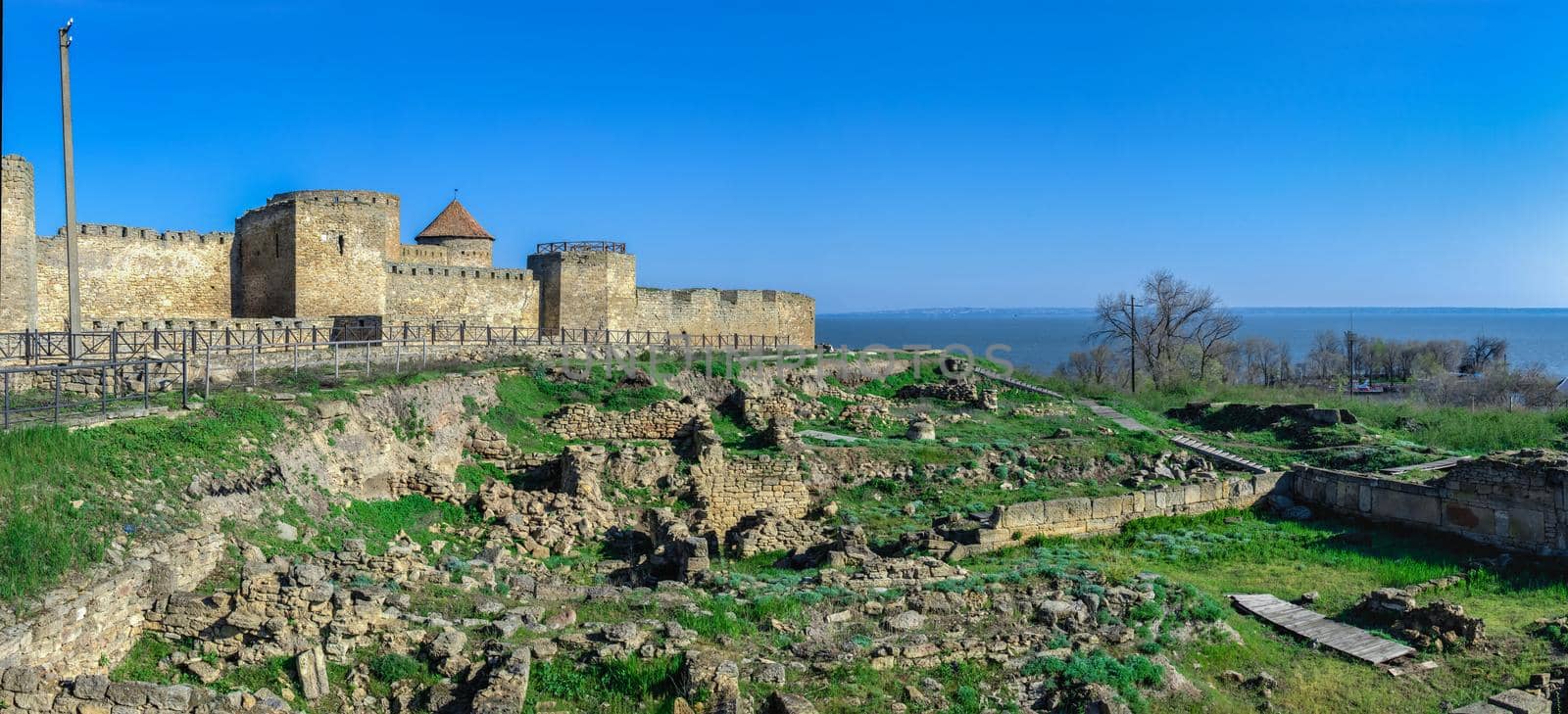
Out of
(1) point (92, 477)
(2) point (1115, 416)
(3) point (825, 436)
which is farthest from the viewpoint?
(2) point (1115, 416)

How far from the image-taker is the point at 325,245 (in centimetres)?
2970

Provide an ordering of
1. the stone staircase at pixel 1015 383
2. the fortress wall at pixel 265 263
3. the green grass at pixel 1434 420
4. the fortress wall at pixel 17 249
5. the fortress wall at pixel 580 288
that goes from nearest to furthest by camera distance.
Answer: the fortress wall at pixel 17 249 < the green grass at pixel 1434 420 < the fortress wall at pixel 265 263 < the stone staircase at pixel 1015 383 < the fortress wall at pixel 580 288

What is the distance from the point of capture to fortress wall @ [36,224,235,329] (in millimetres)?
24969

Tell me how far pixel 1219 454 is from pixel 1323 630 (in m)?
12.3

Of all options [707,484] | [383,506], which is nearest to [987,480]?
[707,484]

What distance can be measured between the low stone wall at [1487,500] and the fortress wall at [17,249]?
2652cm

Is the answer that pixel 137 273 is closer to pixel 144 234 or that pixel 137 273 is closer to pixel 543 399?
pixel 144 234

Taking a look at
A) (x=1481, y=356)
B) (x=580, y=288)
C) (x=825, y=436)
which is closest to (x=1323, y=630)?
(x=825, y=436)

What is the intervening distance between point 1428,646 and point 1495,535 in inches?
264

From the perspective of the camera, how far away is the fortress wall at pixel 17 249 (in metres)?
19.4

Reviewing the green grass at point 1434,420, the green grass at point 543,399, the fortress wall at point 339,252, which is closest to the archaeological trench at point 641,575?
the green grass at point 543,399

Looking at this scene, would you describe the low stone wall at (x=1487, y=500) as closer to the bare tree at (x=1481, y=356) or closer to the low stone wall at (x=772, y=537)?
the low stone wall at (x=772, y=537)

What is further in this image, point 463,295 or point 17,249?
point 463,295

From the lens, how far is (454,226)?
38.8 meters
